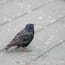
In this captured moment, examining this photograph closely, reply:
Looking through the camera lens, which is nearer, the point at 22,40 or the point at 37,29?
the point at 22,40

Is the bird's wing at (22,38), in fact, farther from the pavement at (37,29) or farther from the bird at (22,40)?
the pavement at (37,29)

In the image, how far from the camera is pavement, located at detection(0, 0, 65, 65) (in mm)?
5602

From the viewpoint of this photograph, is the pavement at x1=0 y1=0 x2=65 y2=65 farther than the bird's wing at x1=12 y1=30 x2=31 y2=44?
No

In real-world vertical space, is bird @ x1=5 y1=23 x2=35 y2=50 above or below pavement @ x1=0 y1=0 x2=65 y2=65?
above

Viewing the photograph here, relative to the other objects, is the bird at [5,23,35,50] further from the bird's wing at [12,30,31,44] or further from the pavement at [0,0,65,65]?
the pavement at [0,0,65,65]

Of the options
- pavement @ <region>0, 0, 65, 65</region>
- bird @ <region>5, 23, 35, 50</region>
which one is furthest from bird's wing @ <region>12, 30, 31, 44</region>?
pavement @ <region>0, 0, 65, 65</region>

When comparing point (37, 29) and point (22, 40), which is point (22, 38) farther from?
point (37, 29)

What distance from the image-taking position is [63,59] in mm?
5566

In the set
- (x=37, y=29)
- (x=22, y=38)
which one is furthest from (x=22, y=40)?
(x=37, y=29)

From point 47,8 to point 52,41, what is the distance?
1.42m

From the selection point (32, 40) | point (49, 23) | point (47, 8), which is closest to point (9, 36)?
point (32, 40)

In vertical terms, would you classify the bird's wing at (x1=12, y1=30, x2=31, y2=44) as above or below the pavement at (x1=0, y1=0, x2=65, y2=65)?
above

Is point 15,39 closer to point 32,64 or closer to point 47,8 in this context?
point 32,64

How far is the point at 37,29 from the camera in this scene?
6.52 m
